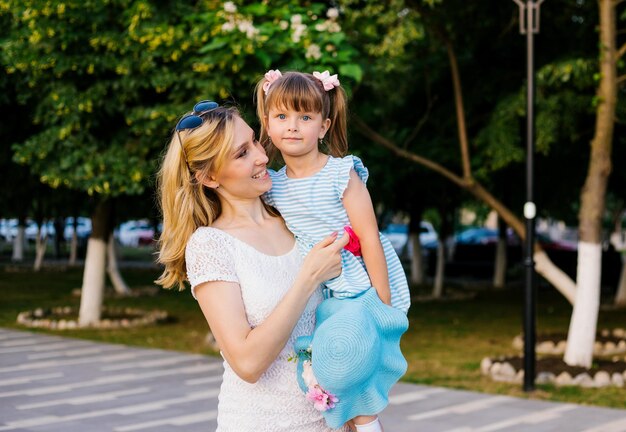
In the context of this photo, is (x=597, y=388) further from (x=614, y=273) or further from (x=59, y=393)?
(x=614, y=273)

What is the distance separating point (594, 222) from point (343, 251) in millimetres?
8833

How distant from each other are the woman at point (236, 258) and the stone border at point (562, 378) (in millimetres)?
7989

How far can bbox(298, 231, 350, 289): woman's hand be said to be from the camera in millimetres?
2648

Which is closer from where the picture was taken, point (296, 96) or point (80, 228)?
point (296, 96)

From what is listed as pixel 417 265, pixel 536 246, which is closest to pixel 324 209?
pixel 536 246

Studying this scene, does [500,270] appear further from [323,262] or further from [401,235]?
[323,262]

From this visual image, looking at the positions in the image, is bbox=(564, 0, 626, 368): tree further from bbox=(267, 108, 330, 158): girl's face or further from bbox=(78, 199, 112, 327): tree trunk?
bbox=(267, 108, 330, 158): girl's face

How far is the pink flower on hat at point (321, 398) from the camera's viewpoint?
2.66 m

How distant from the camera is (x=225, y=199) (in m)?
2.86

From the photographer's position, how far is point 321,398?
2664mm

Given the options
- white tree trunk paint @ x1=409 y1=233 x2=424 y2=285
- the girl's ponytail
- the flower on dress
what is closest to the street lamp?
the girl's ponytail

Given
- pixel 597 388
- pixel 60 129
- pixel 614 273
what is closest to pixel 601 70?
pixel 597 388

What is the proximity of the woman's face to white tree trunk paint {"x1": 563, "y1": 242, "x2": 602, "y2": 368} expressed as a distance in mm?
8781

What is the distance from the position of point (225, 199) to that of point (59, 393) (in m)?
7.56
